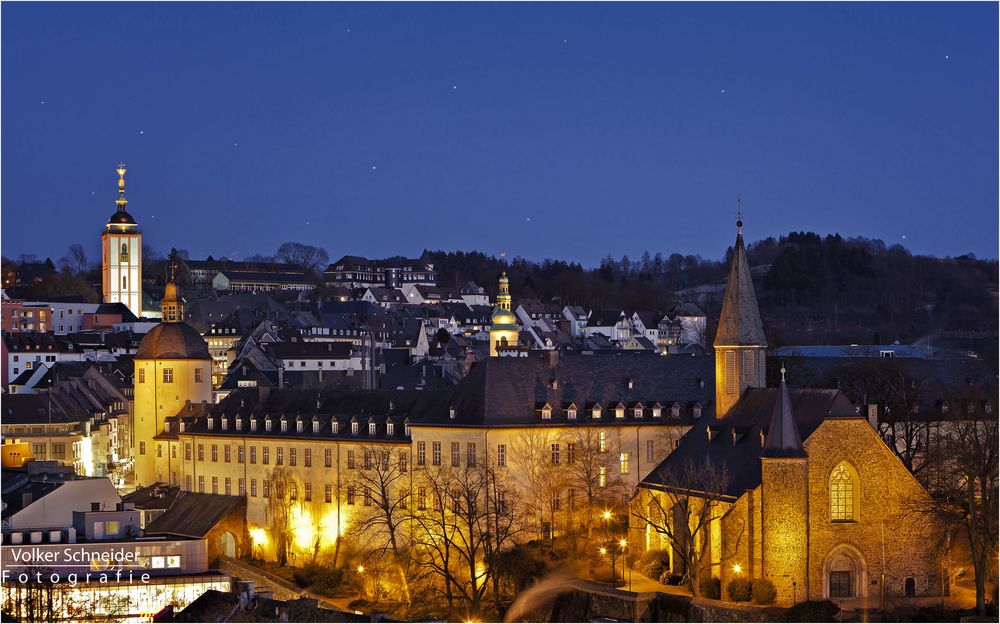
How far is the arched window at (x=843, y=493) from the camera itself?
209 ft

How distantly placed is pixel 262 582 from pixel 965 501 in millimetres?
27317

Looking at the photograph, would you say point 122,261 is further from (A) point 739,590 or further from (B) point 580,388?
(A) point 739,590

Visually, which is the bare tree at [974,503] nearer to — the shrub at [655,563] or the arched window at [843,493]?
the arched window at [843,493]

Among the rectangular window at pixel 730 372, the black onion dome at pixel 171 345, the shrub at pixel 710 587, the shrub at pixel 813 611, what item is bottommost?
the shrub at pixel 813 611

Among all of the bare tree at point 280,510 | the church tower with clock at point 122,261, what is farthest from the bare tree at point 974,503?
the church tower with clock at point 122,261

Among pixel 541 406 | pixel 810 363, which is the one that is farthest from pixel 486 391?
pixel 810 363

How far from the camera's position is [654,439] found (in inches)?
3118

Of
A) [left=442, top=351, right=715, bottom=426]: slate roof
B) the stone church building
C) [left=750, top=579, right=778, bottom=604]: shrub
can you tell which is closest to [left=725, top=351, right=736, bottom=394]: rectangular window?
[left=442, top=351, right=715, bottom=426]: slate roof

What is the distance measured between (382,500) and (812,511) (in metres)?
19.9

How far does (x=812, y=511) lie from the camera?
6325cm

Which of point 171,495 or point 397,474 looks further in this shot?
point 171,495

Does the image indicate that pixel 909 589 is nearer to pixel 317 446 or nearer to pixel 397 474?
pixel 397 474

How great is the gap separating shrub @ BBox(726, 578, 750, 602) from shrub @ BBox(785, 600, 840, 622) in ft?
5.99

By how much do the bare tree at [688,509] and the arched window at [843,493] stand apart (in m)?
3.31
